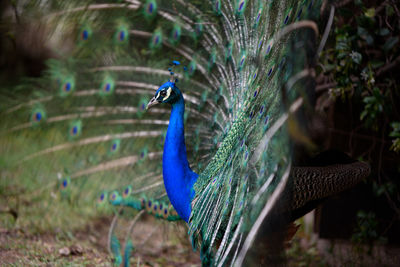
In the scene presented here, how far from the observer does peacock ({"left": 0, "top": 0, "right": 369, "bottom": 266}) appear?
2.14 m

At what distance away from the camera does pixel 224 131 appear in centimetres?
241

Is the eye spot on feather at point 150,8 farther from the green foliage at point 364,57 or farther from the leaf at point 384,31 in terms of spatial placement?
the leaf at point 384,31

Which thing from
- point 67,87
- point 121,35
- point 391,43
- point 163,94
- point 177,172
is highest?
point 391,43

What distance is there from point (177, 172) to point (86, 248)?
1.37 meters

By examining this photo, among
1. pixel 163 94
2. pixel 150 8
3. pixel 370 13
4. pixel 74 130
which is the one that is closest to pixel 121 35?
pixel 150 8

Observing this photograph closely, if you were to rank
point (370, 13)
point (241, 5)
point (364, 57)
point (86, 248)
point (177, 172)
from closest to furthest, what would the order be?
1. point (177, 172)
2. point (241, 5)
3. point (370, 13)
4. point (364, 57)
5. point (86, 248)

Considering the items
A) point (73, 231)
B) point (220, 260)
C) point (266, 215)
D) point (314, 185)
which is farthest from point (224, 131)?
point (73, 231)

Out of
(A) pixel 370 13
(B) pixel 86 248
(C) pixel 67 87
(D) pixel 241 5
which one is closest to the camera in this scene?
(D) pixel 241 5

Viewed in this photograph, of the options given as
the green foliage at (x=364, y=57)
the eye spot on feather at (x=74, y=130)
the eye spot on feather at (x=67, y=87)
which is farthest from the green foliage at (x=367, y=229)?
the eye spot on feather at (x=67, y=87)

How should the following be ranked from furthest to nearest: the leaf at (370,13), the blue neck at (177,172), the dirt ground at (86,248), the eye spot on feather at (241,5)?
the dirt ground at (86,248) < the leaf at (370,13) < the eye spot on feather at (241,5) < the blue neck at (177,172)

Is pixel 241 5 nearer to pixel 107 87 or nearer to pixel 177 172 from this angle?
pixel 177 172

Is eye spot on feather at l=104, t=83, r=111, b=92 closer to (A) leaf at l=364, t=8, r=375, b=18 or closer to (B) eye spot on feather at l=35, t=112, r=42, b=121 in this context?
(B) eye spot on feather at l=35, t=112, r=42, b=121

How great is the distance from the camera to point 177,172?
7.03 feet

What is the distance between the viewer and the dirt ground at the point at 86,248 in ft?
8.91
